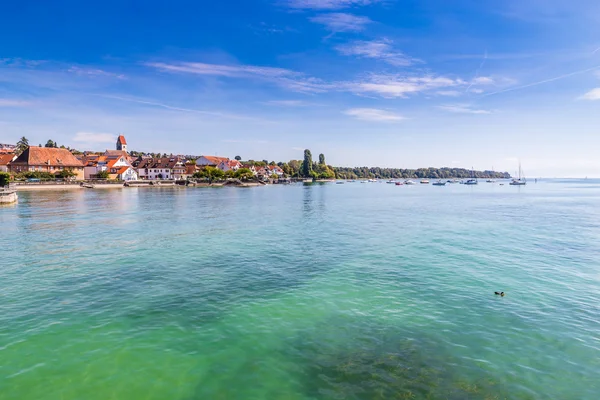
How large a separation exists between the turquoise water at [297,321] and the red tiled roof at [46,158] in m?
123

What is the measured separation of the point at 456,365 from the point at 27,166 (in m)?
156

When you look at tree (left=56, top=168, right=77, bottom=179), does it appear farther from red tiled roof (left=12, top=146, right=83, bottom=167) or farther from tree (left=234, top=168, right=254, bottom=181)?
tree (left=234, top=168, right=254, bottom=181)

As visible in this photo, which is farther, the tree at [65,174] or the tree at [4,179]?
the tree at [65,174]

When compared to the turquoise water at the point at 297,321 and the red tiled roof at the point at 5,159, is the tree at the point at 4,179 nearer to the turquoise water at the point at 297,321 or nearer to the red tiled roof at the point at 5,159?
the red tiled roof at the point at 5,159

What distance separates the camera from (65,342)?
12578 mm

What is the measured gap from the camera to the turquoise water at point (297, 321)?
33.6 feet

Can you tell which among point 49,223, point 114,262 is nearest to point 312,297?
point 114,262

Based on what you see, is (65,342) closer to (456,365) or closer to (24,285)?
→ (24,285)

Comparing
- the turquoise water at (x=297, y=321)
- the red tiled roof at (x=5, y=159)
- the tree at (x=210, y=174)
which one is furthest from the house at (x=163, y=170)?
the turquoise water at (x=297, y=321)

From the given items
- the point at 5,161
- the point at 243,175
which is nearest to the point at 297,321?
the point at 5,161

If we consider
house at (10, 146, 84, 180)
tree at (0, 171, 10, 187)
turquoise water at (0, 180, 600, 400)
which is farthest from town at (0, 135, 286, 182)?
turquoise water at (0, 180, 600, 400)

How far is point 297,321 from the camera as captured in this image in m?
14.5

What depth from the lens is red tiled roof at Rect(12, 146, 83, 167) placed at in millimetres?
126812

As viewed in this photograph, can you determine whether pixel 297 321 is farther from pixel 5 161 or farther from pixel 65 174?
pixel 5 161
